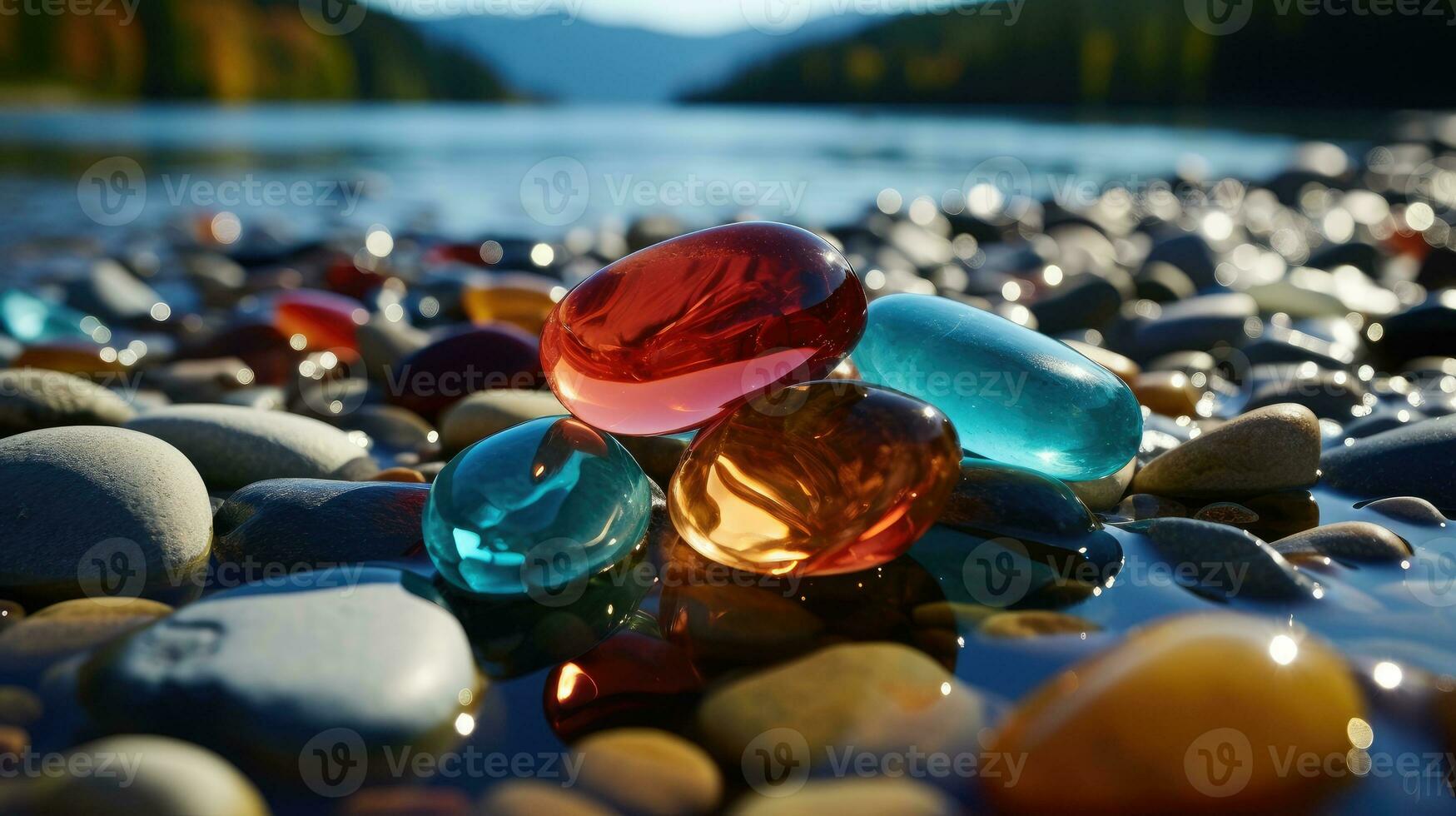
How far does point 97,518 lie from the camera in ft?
5.50

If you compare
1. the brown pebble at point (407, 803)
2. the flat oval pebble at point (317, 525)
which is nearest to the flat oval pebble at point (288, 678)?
the brown pebble at point (407, 803)

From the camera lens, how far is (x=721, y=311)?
1716 mm

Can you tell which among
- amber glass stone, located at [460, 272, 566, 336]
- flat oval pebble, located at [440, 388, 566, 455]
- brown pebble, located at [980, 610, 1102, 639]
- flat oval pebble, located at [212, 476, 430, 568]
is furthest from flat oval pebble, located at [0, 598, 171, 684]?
amber glass stone, located at [460, 272, 566, 336]

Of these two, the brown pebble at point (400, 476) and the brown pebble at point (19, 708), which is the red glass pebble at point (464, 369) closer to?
the brown pebble at point (400, 476)

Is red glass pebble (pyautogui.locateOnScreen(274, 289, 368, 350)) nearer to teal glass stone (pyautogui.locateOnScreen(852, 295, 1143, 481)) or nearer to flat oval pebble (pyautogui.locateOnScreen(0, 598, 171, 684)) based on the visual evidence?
flat oval pebble (pyautogui.locateOnScreen(0, 598, 171, 684))

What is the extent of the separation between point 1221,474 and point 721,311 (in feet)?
3.71

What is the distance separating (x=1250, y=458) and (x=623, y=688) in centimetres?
142

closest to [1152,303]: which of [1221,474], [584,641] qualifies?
[1221,474]

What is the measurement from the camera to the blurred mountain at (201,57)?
37750mm

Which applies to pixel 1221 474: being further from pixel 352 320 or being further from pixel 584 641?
pixel 352 320

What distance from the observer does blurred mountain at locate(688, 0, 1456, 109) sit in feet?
105

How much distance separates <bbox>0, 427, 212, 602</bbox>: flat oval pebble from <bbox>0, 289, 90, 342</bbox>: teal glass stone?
2.23 meters

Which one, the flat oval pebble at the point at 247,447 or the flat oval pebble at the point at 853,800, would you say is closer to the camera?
the flat oval pebble at the point at 853,800

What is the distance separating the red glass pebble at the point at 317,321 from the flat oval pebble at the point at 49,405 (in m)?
1.15
